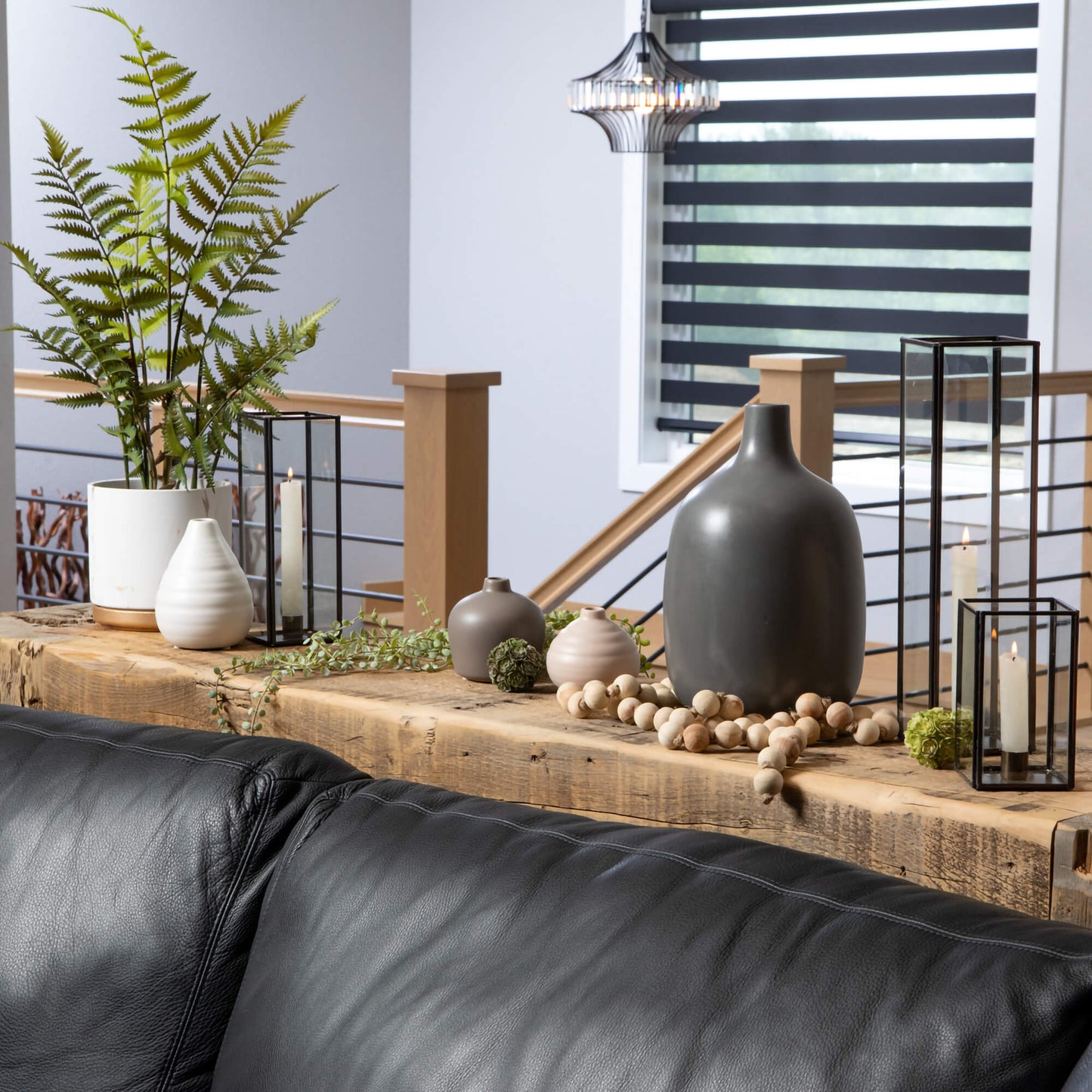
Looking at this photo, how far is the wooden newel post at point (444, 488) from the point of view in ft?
9.18

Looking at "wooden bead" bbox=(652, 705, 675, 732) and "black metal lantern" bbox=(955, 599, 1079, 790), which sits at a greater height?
"black metal lantern" bbox=(955, 599, 1079, 790)

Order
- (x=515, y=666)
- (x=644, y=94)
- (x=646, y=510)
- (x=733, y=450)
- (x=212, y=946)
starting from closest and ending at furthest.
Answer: (x=212, y=946) < (x=515, y=666) < (x=733, y=450) < (x=646, y=510) < (x=644, y=94)

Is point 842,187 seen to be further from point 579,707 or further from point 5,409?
point 579,707

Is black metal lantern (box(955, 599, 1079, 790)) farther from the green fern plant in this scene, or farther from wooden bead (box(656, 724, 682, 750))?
the green fern plant

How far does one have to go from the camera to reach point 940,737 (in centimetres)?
124

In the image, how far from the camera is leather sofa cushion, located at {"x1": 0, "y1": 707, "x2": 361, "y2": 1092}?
1138mm

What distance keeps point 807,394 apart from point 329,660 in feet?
4.46

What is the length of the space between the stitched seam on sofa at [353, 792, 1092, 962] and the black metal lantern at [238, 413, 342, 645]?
64cm

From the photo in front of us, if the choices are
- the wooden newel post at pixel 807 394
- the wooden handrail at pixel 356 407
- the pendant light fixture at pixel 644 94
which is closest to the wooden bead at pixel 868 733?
the wooden newel post at pixel 807 394

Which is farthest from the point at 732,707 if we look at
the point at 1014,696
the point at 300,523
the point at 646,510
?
the point at 646,510

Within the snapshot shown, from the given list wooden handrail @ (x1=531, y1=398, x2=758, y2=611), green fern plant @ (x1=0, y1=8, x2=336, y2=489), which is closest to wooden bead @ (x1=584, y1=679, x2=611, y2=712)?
green fern plant @ (x1=0, y1=8, x2=336, y2=489)

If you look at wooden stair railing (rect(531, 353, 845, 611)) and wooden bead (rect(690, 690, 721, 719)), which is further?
wooden stair railing (rect(531, 353, 845, 611))

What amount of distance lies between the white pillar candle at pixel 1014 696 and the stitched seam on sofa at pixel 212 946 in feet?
1.93

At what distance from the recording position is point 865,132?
520 cm
